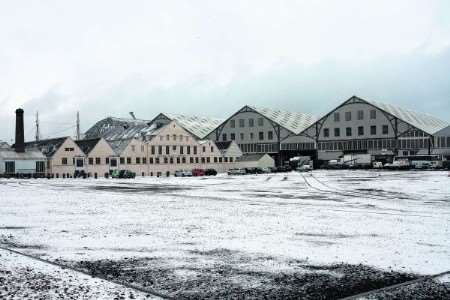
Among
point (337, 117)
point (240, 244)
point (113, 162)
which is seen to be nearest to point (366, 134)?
point (337, 117)

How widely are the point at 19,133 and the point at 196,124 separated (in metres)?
57.0

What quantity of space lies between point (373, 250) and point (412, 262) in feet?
4.91

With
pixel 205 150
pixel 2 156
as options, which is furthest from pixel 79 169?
pixel 205 150

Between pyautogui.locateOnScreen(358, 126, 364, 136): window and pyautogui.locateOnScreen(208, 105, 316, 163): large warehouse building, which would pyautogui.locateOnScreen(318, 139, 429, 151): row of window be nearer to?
pyautogui.locateOnScreen(358, 126, 364, 136): window

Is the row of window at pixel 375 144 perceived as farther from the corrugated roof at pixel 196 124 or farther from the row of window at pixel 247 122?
the corrugated roof at pixel 196 124

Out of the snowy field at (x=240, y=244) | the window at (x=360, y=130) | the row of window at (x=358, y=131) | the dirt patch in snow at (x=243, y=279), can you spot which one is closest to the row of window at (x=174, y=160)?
the row of window at (x=358, y=131)

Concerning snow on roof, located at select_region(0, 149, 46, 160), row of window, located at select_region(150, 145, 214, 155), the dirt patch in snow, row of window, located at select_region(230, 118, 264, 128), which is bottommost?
the dirt patch in snow

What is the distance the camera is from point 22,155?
8031 cm

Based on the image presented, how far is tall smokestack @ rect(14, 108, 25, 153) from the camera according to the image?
8319cm

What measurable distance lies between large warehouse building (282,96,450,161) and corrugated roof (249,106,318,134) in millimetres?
4099

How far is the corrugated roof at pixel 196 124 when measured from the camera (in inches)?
5010

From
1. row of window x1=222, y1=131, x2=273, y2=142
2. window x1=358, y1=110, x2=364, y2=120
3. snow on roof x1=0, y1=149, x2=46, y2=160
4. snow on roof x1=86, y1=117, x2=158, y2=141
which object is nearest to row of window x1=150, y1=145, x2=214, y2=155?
snow on roof x1=86, y1=117, x2=158, y2=141

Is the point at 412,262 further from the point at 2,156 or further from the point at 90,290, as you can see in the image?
the point at 2,156

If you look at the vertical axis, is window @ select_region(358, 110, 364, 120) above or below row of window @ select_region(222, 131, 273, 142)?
above
